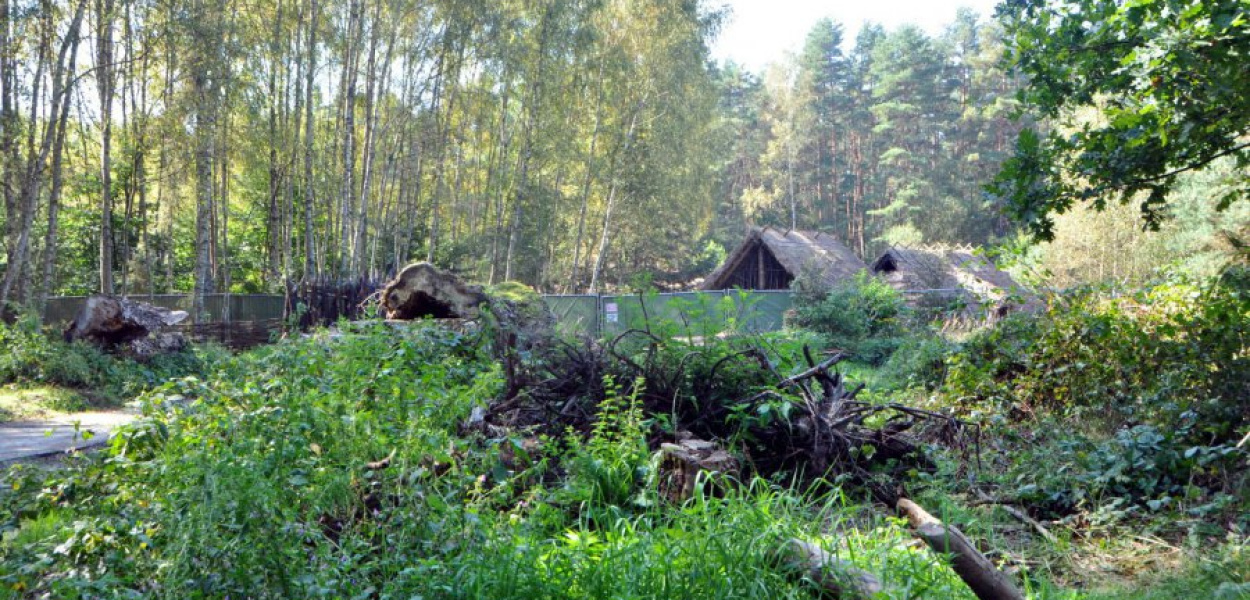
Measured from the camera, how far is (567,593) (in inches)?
108

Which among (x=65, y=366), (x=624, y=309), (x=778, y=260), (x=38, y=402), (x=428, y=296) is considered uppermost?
(x=778, y=260)

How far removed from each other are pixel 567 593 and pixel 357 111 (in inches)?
1075

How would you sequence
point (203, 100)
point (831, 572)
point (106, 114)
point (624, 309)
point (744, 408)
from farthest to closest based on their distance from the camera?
point (203, 100) → point (106, 114) → point (624, 309) → point (744, 408) → point (831, 572)

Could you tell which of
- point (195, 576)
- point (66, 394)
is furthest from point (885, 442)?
point (66, 394)

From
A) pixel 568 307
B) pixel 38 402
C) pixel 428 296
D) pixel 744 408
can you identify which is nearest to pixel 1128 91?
pixel 744 408

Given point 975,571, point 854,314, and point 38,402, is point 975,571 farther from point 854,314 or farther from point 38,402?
point 854,314

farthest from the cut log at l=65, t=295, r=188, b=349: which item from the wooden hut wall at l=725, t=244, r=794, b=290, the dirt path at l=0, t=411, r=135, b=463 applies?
the wooden hut wall at l=725, t=244, r=794, b=290

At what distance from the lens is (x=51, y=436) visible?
599cm

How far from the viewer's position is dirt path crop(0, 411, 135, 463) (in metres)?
6.32

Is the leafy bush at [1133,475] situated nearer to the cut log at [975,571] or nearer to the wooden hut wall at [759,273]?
the cut log at [975,571]

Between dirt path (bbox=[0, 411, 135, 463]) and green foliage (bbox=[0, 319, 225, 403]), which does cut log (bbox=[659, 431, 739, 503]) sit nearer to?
dirt path (bbox=[0, 411, 135, 463])

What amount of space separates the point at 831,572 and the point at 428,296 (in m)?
8.59

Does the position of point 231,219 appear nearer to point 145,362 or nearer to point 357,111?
point 357,111

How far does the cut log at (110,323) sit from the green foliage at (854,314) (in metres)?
11.0
